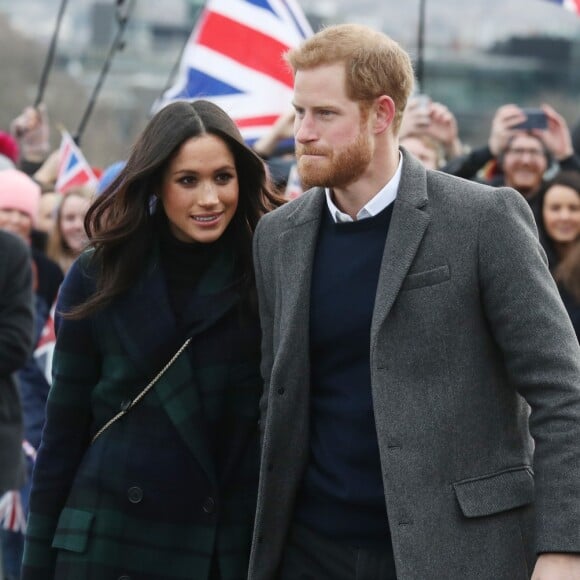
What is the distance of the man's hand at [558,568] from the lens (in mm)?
3795

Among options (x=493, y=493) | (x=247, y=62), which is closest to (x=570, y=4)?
(x=247, y=62)

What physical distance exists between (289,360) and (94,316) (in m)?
0.72

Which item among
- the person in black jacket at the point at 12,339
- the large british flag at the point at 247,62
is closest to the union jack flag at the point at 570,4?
the large british flag at the point at 247,62

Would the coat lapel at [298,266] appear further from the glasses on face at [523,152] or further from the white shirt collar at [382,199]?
the glasses on face at [523,152]

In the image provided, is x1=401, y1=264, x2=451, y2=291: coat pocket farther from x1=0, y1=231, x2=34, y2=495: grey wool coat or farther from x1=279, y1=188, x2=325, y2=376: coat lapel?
x1=0, y1=231, x2=34, y2=495: grey wool coat

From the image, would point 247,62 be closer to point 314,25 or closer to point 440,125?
point 440,125

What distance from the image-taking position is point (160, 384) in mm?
4559

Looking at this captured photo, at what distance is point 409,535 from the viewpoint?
3.95m

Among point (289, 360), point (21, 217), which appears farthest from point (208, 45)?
point (289, 360)

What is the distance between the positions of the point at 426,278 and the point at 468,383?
27 centimetres

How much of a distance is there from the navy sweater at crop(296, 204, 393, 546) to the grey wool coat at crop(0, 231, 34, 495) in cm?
260

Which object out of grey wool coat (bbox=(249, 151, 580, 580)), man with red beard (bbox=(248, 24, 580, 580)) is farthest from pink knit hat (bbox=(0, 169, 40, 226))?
grey wool coat (bbox=(249, 151, 580, 580))

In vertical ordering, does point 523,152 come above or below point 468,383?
above

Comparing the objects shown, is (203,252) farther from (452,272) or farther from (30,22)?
(30,22)
